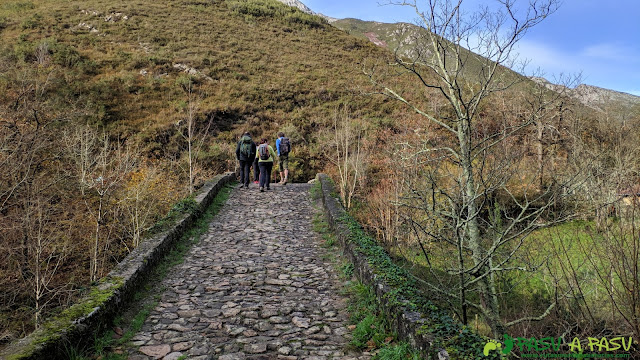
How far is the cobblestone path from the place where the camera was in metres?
4.14

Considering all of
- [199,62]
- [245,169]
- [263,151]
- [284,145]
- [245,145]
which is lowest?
[245,169]

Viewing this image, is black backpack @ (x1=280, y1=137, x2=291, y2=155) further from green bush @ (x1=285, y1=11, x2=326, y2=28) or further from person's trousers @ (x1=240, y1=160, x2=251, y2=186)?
green bush @ (x1=285, y1=11, x2=326, y2=28)

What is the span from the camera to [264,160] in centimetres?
1350

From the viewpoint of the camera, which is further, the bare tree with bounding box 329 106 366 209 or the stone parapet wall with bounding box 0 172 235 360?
the bare tree with bounding box 329 106 366 209

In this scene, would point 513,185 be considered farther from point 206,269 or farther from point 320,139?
point 206,269

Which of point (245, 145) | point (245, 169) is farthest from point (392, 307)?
point (245, 169)

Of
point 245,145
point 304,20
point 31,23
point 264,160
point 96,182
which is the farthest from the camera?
point 304,20

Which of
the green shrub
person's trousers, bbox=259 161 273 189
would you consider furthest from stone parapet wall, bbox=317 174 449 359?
the green shrub

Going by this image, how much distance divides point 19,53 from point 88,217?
22488 millimetres

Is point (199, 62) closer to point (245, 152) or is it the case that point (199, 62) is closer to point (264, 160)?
point (245, 152)

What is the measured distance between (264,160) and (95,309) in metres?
9.52

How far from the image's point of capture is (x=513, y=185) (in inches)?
665

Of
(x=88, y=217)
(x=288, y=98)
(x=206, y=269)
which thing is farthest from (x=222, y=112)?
(x=206, y=269)

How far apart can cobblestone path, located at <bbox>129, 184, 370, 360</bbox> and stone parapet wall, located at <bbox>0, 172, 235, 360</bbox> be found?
17.0 inches
